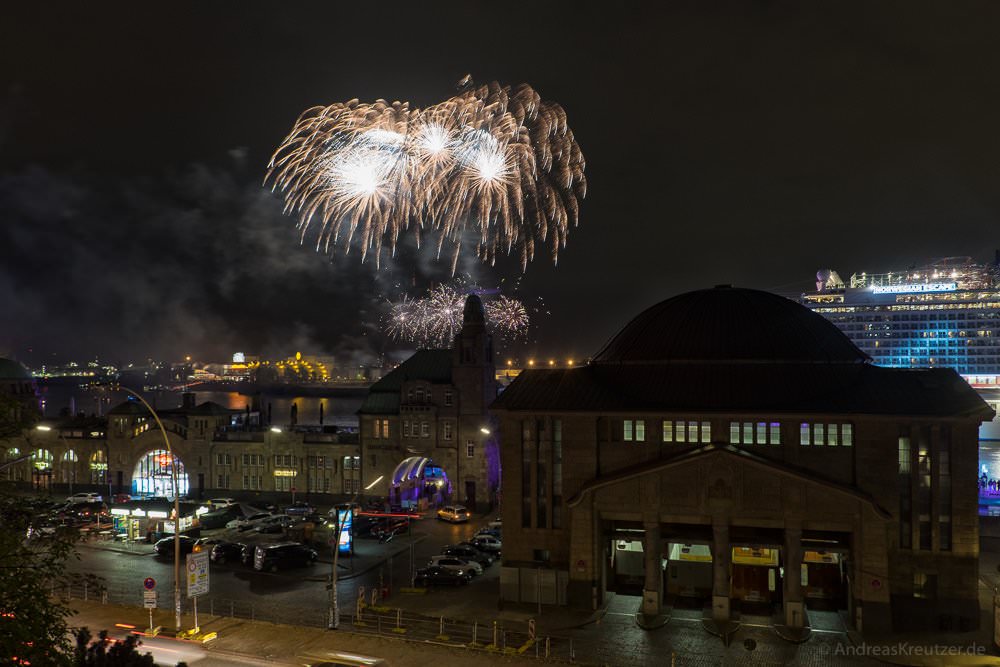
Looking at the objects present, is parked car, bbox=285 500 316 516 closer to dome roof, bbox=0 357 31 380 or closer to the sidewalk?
the sidewalk

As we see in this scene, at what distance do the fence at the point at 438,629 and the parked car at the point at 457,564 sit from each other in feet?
24.3

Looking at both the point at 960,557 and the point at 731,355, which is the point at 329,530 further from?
the point at 960,557

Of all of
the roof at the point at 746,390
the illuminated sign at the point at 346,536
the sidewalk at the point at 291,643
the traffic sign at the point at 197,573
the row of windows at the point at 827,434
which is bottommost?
the sidewalk at the point at 291,643

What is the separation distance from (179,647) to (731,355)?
119 feet

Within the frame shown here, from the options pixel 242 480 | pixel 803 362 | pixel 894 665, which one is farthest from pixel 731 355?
pixel 242 480

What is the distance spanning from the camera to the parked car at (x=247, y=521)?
67.0m

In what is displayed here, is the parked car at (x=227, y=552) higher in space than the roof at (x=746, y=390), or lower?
lower

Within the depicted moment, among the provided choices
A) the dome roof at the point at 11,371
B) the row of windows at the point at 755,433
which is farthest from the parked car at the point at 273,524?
the dome roof at the point at 11,371

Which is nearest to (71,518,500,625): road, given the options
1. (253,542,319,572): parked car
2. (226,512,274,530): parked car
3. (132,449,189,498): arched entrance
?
(253,542,319,572): parked car

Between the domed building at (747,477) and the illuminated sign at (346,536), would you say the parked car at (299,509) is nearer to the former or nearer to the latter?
the illuminated sign at (346,536)

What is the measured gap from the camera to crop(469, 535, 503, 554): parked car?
5872 cm

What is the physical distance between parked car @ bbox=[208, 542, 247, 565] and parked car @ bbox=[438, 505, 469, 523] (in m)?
20.4

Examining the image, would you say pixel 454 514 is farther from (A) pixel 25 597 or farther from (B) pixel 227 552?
(A) pixel 25 597

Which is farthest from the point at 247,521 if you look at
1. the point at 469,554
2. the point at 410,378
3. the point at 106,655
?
the point at 106,655
